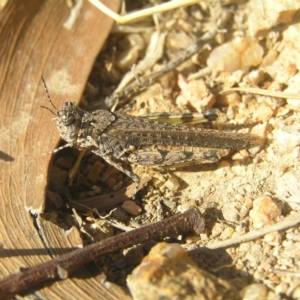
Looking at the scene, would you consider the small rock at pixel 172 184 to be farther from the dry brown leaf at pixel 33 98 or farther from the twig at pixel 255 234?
the dry brown leaf at pixel 33 98

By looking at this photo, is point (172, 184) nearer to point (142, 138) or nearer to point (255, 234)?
point (142, 138)

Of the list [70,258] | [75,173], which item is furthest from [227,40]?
[70,258]

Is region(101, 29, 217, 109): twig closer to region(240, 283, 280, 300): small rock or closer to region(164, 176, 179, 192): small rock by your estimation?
region(164, 176, 179, 192): small rock

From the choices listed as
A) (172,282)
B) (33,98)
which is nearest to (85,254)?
(172,282)

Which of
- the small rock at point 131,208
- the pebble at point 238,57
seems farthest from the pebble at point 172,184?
the pebble at point 238,57

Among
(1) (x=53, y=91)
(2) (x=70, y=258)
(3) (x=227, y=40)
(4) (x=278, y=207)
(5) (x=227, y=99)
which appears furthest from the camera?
(3) (x=227, y=40)

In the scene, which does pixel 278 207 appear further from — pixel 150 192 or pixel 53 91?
pixel 53 91

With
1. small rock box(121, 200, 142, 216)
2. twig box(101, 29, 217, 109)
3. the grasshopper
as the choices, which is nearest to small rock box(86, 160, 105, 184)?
the grasshopper
